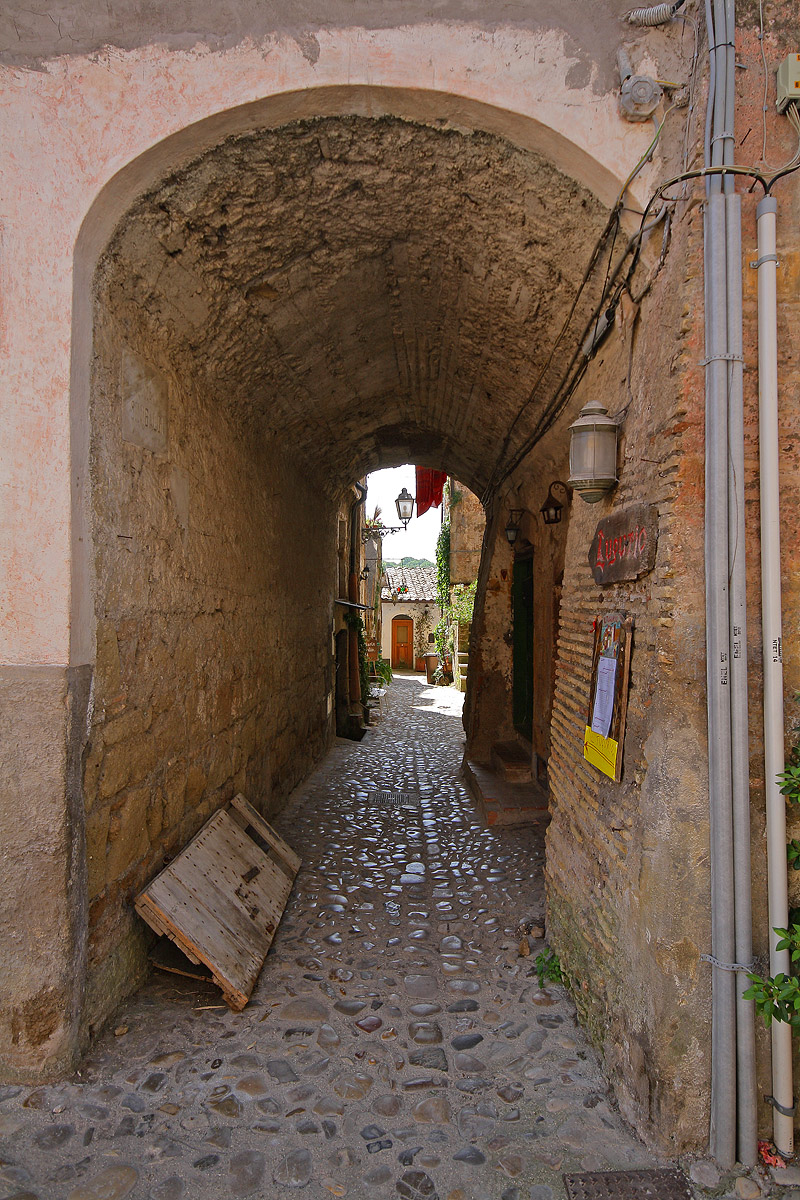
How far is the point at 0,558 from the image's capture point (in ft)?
8.80

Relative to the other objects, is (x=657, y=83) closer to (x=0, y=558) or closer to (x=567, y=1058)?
(x=0, y=558)

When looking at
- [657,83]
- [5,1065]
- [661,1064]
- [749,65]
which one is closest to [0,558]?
[5,1065]

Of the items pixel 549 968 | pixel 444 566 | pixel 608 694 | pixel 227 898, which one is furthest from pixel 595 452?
pixel 444 566

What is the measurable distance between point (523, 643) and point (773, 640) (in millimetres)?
5206

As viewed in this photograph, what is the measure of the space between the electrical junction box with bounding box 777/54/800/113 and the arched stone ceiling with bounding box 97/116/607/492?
2.42 feet

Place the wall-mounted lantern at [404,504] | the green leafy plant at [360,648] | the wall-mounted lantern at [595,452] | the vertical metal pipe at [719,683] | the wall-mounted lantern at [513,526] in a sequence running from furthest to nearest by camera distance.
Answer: the wall-mounted lantern at [404,504] → the green leafy plant at [360,648] → the wall-mounted lantern at [513,526] → the wall-mounted lantern at [595,452] → the vertical metal pipe at [719,683]

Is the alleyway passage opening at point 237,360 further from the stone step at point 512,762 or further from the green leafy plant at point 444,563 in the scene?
the green leafy plant at point 444,563

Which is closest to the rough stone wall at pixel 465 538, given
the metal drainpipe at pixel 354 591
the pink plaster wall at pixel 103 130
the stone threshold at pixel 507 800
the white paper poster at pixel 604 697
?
the metal drainpipe at pixel 354 591

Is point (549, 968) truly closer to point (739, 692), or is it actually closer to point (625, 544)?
point (739, 692)

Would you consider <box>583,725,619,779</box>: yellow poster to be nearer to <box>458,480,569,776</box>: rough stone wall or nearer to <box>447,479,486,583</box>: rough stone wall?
<box>458,480,569,776</box>: rough stone wall

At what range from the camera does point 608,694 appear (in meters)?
2.79

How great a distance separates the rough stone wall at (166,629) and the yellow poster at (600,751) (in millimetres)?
2121

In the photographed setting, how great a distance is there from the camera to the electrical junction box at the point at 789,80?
7.92 ft

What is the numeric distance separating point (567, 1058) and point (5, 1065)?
7.36ft
